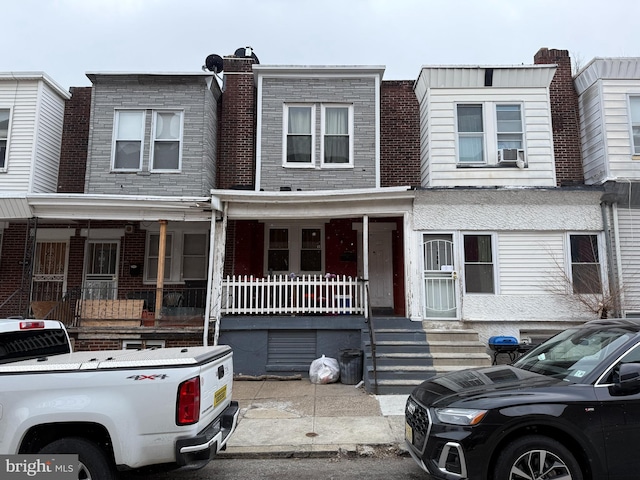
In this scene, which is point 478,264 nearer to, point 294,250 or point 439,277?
point 439,277

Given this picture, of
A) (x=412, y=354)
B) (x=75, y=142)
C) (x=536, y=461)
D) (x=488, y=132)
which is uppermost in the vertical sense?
(x=75, y=142)

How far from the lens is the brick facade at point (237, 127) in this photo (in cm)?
1221

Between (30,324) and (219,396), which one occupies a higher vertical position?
(30,324)

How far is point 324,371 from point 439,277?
336 centimetres

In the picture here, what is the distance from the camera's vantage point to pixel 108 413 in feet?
11.5

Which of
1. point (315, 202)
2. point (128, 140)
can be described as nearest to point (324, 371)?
point (315, 202)

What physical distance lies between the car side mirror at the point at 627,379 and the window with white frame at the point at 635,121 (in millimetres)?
8898

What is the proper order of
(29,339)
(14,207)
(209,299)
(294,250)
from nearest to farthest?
(29,339) < (209,299) < (14,207) < (294,250)

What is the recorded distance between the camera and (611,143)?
1034 centimetres

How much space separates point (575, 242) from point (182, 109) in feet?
33.7

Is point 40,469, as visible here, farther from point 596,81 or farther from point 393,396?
point 596,81

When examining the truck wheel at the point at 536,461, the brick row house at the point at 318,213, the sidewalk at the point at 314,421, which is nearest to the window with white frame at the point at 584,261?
the brick row house at the point at 318,213

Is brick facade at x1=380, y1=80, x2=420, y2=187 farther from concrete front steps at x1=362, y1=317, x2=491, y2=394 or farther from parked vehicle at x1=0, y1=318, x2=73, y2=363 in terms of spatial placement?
parked vehicle at x1=0, y1=318, x2=73, y2=363

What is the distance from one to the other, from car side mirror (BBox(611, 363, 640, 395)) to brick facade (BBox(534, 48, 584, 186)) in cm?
915
